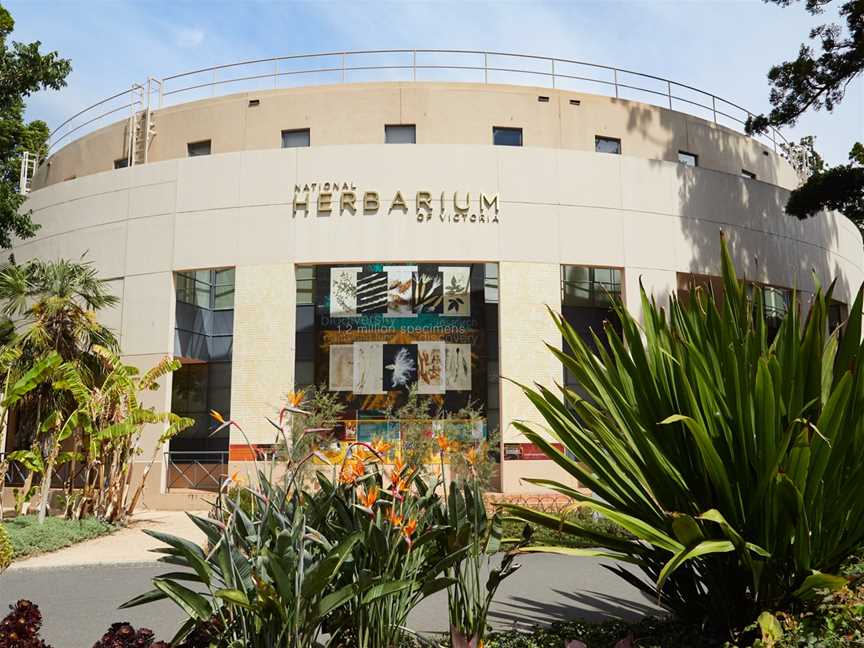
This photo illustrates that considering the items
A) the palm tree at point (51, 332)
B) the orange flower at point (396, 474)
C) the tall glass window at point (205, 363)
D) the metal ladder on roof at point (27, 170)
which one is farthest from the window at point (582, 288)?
the orange flower at point (396, 474)

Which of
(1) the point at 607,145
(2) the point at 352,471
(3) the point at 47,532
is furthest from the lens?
(1) the point at 607,145

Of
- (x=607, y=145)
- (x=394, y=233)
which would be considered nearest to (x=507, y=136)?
(x=607, y=145)

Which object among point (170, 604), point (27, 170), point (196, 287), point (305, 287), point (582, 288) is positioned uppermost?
point (27, 170)

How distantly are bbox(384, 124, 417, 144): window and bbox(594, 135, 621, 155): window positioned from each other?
578 cm

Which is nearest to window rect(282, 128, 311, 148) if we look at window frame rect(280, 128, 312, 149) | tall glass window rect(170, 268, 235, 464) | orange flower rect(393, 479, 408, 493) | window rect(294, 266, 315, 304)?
window frame rect(280, 128, 312, 149)

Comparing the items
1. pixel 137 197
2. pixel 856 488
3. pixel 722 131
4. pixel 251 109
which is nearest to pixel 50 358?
pixel 137 197

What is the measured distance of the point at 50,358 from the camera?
55.3 feet

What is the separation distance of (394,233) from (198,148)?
8.16 metres

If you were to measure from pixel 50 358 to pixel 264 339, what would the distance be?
17.5ft

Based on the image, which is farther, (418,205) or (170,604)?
(418,205)

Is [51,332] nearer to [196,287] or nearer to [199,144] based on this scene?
[196,287]

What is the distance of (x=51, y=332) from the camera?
19.0 meters

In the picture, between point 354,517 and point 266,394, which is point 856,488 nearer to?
point 354,517

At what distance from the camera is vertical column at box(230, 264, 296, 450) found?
20.1m
